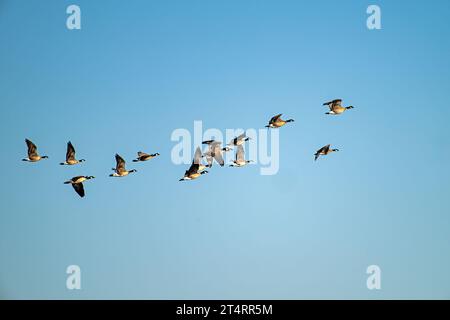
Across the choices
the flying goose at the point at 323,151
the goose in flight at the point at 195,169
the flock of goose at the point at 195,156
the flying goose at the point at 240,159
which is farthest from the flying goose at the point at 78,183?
the flying goose at the point at 323,151

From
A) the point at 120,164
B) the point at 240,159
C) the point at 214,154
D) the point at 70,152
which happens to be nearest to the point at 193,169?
the point at 214,154

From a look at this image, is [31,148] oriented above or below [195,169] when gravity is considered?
above

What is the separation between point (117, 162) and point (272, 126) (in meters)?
7.53

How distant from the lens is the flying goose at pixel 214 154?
3969 cm

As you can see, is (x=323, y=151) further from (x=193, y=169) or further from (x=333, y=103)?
(x=193, y=169)

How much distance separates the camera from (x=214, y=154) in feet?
131

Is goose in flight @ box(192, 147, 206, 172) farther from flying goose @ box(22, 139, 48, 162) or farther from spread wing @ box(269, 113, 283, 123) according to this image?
flying goose @ box(22, 139, 48, 162)

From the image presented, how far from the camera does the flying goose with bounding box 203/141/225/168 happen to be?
39.7m

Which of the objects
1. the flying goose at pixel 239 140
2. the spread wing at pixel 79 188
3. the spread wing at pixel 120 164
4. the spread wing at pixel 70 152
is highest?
the flying goose at pixel 239 140

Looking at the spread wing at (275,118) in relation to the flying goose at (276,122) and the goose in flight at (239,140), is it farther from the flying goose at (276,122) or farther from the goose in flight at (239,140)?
the goose in flight at (239,140)

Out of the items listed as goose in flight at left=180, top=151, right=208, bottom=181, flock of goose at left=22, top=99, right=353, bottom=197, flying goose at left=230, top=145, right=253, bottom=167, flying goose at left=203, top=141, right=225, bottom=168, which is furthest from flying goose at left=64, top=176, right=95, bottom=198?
flying goose at left=230, top=145, right=253, bottom=167
